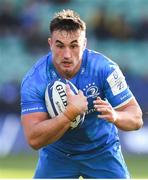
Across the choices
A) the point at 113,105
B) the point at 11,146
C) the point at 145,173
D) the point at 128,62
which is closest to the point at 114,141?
the point at 113,105

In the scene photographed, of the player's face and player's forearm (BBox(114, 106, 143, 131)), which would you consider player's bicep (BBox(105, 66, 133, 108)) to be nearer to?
player's forearm (BBox(114, 106, 143, 131))

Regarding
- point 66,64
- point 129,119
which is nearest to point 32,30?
point 66,64

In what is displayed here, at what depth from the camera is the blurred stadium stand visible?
60.2 feet

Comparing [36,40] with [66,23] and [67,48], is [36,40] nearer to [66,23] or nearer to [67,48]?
[66,23]

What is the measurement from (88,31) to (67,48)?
36.9ft

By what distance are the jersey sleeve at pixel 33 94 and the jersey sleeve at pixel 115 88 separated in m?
0.62

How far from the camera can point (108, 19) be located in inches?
753

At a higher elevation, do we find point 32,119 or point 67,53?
point 67,53

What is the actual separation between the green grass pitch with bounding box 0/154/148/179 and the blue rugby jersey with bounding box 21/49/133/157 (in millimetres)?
4539

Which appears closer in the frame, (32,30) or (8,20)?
(32,30)

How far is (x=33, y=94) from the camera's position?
779 cm

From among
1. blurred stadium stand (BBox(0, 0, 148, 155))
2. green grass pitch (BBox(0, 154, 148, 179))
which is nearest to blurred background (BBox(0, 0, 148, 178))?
blurred stadium stand (BBox(0, 0, 148, 155))

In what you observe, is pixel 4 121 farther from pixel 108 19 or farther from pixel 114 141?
pixel 114 141

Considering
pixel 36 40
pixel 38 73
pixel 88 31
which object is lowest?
pixel 38 73
